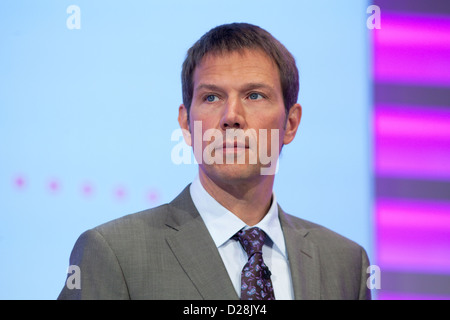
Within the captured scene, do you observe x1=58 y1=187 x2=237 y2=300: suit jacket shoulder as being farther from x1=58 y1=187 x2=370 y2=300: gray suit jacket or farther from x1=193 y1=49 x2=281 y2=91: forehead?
x1=193 y1=49 x2=281 y2=91: forehead

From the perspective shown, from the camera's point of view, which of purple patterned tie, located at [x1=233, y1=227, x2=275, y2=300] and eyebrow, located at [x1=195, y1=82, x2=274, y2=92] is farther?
eyebrow, located at [x1=195, y1=82, x2=274, y2=92]

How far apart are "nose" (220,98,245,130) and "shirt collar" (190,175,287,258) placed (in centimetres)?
29

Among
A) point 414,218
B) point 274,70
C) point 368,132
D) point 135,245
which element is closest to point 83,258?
point 135,245

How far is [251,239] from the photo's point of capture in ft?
7.57

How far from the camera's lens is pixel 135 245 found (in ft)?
7.25

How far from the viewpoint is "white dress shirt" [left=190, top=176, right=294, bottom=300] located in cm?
227

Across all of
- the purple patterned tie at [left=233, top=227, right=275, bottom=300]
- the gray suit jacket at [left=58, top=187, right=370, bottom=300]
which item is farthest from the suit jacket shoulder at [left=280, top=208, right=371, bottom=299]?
the purple patterned tie at [left=233, top=227, right=275, bottom=300]

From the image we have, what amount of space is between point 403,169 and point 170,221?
1.68 meters

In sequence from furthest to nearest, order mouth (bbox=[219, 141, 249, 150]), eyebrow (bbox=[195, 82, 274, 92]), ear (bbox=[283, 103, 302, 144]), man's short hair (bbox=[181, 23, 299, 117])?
ear (bbox=[283, 103, 302, 144]), man's short hair (bbox=[181, 23, 299, 117]), eyebrow (bbox=[195, 82, 274, 92]), mouth (bbox=[219, 141, 249, 150])

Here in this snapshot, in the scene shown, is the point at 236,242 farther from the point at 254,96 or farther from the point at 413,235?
the point at 413,235

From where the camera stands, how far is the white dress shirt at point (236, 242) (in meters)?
2.27

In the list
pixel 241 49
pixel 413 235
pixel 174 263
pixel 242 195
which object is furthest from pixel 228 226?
pixel 413 235

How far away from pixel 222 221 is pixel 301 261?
0.32m
